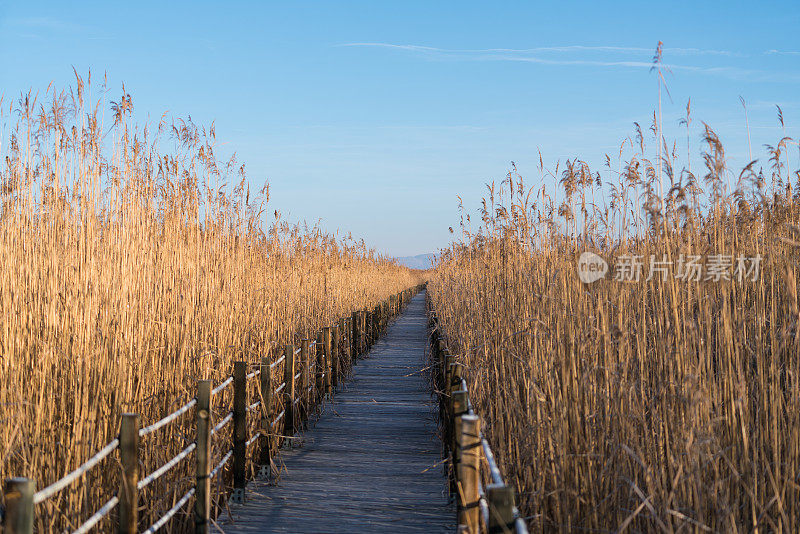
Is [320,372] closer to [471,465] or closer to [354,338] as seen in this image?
[354,338]

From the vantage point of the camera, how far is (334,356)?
747 centimetres

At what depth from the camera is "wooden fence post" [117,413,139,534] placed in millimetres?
2406

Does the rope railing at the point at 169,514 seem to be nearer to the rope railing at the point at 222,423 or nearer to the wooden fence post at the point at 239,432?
the rope railing at the point at 222,423

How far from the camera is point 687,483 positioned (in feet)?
7.78

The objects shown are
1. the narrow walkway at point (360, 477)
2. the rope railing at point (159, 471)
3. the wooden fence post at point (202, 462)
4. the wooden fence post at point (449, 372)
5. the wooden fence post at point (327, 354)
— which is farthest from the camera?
the wooden fence post at point (327, 354)

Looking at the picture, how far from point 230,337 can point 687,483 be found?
2931 millimetres

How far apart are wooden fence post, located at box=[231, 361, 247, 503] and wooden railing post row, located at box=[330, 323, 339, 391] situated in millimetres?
3550

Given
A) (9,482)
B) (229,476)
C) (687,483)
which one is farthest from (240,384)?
(687,483)

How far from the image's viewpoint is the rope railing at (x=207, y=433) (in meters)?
2.09

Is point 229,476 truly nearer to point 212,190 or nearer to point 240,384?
point 240,384

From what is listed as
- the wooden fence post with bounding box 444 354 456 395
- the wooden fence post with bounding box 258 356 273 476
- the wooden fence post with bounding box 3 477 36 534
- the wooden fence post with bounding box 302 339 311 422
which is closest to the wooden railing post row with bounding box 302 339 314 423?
the wooden fence post with bounding box 302 339 311 422

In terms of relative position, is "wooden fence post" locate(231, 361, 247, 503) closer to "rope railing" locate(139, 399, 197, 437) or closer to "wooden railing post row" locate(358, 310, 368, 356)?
"rope railing" locate(139, 399, 197, 437)

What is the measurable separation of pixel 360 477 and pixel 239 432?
93 centimetres

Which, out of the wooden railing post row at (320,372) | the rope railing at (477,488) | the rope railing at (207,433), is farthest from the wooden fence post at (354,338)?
the rope railing at (477,488)
